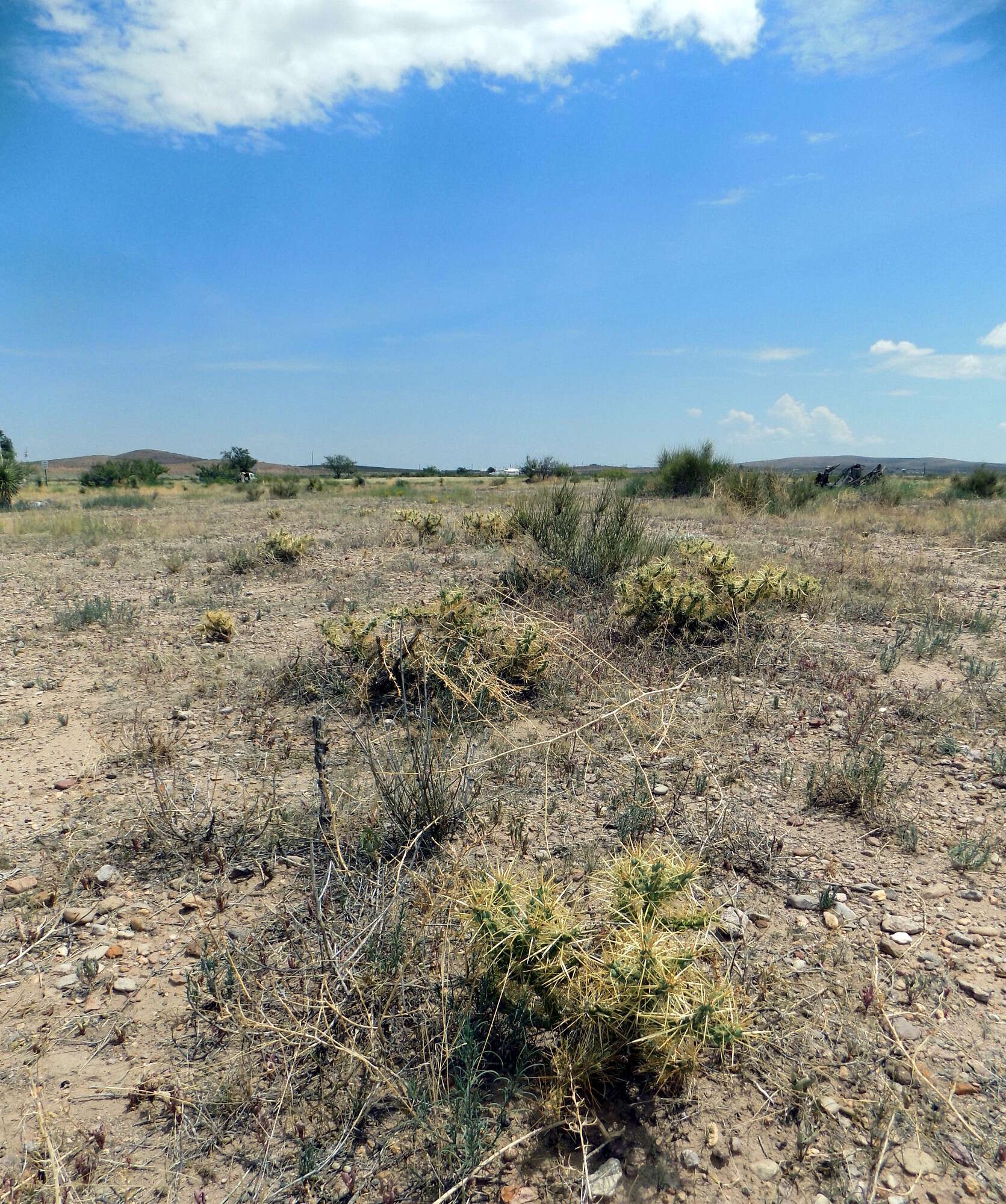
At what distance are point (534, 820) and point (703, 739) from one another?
1218mm

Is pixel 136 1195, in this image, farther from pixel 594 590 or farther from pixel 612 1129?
pixel 594 590

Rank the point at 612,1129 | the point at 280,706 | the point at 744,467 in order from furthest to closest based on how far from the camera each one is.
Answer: the point at 744,467 < the point at 280,706 < the point at 612,1129

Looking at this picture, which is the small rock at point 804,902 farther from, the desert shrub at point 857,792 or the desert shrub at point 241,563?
the desert shrub at point 241,563

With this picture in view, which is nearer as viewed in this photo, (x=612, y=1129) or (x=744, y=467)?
(x=612, y=1129)

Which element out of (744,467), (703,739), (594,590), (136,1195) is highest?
(744,467)

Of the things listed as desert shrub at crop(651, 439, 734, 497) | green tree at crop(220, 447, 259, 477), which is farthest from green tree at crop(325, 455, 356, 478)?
desert shrub at crop(651, 439, 734, 497)

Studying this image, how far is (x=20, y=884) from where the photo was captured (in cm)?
282

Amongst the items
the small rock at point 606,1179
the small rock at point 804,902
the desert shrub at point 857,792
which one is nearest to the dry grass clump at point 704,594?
the desert shrub at point 857,792

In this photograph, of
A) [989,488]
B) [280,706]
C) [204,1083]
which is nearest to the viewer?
[204,1083]

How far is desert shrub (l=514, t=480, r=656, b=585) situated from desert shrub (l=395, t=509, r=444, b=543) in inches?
94.7

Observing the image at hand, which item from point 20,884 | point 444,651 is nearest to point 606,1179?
point 20,884

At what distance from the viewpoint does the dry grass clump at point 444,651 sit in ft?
14.6

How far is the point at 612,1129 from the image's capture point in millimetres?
1828

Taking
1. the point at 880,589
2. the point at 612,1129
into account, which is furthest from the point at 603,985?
the point at 880,589
